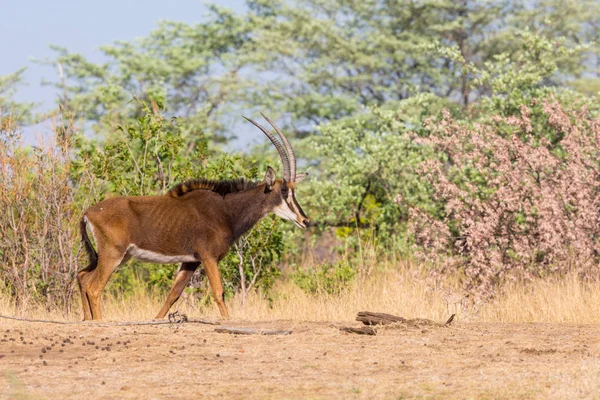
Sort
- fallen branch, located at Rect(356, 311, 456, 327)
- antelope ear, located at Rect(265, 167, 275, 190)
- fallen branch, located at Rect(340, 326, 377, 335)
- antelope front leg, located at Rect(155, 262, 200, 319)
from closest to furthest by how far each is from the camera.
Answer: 1. fallen branch, located at Rect(340, 326, 377, 335)
2. fallen branch, located at Rect(356, 311, 456, 327)
3. antelope front leg, located at Rect(155, 262, 200, 319)
4. antelope ear, located at Rect(265, 167, 275, 190)

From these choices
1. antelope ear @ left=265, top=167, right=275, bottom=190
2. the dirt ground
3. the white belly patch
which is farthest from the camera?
antelope ear @ left=265, top=167, right=275, bottom=190

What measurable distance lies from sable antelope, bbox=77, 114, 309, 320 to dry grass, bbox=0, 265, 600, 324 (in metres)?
0.57

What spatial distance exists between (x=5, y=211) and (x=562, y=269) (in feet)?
23.6

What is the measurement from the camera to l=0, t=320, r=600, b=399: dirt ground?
673 cm

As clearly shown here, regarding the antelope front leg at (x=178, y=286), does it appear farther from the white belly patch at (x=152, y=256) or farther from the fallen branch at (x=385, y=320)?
the fallen branch at (x=385, y=320)

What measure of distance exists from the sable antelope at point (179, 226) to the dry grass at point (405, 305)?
57 cm

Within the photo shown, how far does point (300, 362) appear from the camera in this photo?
25.8ft

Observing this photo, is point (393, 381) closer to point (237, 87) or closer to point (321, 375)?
point (321, 375)

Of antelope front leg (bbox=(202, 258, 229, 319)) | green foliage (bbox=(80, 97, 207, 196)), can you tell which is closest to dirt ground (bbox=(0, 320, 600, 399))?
antelope front leg (bbox=(202, 258, 229, 319))

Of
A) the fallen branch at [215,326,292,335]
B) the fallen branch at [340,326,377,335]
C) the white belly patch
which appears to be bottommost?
the fallen branch at [340,326,377,335]

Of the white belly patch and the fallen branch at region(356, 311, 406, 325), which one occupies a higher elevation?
the white belly patch

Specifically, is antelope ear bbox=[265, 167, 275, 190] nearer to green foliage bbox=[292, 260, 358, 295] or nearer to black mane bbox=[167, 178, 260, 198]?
black mane bbox=[167, 178, 260, 198]

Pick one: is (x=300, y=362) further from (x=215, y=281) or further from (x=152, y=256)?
(x=152, y=256)

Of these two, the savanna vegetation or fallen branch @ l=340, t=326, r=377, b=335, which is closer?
fallen branch @ l=340, t=326, r=377, b=335
